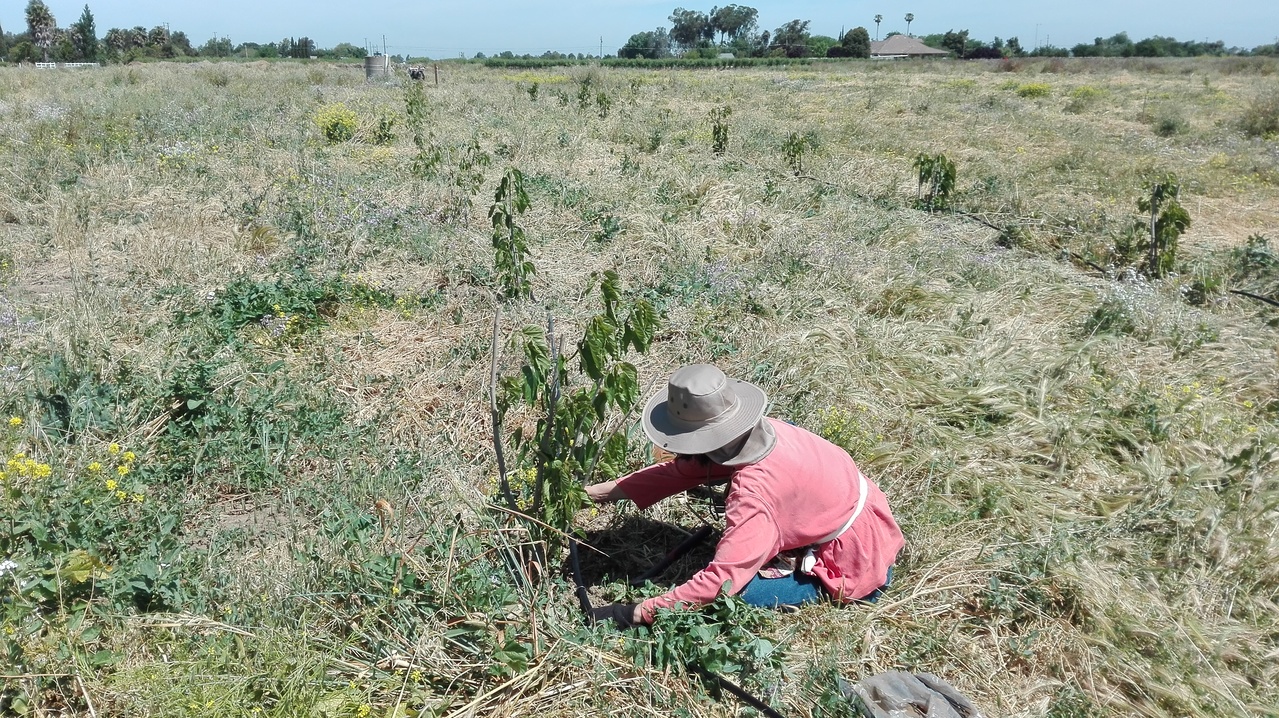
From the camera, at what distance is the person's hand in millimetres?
2555

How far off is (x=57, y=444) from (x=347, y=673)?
6.28ft

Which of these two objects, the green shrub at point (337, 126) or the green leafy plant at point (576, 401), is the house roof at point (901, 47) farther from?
the green leafy plant at point (576, 401)

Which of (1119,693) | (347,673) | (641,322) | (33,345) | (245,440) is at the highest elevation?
(641,322)

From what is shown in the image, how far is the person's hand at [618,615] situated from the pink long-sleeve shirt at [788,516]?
0.07m

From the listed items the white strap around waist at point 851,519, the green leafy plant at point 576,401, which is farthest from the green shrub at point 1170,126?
the green leafy plant at point 576,401

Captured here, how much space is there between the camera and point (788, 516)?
2.59m

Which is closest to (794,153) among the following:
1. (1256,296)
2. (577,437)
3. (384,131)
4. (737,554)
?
(1256,296)

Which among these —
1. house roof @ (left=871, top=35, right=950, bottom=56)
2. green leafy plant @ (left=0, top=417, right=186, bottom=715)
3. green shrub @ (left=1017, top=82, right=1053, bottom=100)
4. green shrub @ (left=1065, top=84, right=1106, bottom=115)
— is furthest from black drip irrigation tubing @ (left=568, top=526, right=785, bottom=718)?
house roof @ (left=871, top=35, right=950, bottom=56)

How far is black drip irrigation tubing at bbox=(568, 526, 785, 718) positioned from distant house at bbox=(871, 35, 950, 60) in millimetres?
84339

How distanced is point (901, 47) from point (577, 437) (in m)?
93.1

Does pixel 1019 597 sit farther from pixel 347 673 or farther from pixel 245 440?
pixel 245 440

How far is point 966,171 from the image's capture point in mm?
9914

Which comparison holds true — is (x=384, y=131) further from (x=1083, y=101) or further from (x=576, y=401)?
(x=1083, y=101)

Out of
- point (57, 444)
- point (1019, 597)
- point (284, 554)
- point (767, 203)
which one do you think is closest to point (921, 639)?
point (1019, 597)
